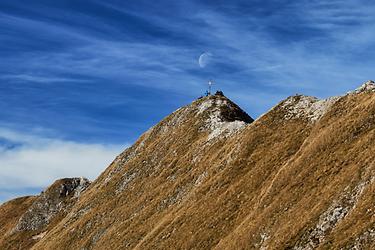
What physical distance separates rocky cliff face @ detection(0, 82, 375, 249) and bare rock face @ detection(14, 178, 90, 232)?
75.7 feet

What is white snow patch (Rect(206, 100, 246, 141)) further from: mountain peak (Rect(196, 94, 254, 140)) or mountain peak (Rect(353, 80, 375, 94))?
mountain peak (Rect(353, 80, 375, 94))

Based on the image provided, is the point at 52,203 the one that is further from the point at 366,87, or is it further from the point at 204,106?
the point at 366,87

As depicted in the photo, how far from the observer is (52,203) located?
416ft

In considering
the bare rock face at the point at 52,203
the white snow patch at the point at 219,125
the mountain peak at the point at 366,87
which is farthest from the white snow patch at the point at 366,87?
the bare rock face at the point at 52,203

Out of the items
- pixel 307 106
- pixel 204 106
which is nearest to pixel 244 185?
pixel 307 106

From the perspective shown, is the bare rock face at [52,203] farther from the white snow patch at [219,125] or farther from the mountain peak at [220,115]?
the white snow patch at [219,125]

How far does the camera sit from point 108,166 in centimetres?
11975

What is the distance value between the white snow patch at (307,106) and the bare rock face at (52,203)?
68.2m

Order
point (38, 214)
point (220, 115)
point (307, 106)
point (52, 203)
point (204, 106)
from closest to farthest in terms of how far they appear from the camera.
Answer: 1. point (307, 106)
2. point (220, 115)
3. point (204, 106)
4. point (38, 214)
5. point (52, 203)

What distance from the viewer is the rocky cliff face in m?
46.0

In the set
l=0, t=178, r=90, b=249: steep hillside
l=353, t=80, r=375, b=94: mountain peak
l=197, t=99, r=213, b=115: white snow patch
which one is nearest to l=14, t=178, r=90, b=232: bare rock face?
l=0, t=178, r=90, b=249: steep hillside

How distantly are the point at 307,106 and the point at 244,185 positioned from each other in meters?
16.9

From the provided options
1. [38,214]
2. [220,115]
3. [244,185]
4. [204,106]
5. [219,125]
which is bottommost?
[244,185]

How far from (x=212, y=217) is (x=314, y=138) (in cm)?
1579
